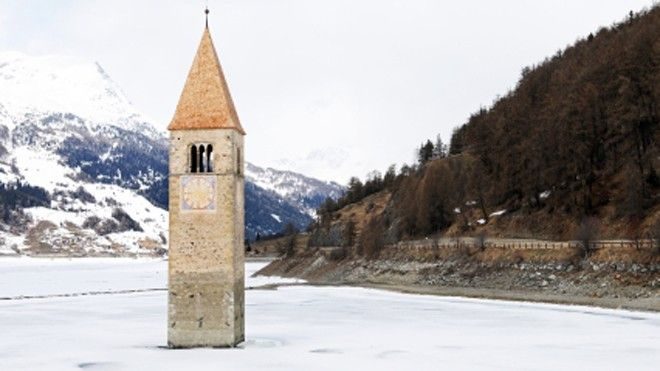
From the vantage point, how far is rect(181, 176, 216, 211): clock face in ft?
137

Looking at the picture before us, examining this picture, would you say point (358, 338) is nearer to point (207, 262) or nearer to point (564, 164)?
point (207, 262)

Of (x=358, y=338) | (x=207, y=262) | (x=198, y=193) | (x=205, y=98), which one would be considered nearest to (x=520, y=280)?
(x=358, y=338)

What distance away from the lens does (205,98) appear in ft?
141

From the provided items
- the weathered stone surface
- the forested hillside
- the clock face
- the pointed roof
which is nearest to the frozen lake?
the weathered stone surface

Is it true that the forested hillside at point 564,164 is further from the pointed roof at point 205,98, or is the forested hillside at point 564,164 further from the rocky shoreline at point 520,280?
the pointed roof at point 205,98

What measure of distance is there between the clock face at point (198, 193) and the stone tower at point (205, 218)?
0.05m

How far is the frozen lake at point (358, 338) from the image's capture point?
1372 inches

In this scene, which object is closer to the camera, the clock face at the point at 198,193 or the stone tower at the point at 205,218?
the stone tower at the point at 205,218

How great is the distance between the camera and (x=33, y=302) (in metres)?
79.9

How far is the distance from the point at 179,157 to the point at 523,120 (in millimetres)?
73663

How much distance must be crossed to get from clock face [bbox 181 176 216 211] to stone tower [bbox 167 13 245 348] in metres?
0.05

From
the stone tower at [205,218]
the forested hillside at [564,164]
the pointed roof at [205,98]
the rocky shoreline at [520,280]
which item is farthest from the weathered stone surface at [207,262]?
the forested hillside at [564,164]

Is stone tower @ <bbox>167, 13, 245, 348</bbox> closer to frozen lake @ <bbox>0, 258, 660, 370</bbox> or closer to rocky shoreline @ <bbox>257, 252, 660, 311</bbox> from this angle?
frozen lake @ <bbox>0, 258, 660, 370</bbox>

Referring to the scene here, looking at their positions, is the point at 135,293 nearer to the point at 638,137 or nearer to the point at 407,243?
the point at 407,243
